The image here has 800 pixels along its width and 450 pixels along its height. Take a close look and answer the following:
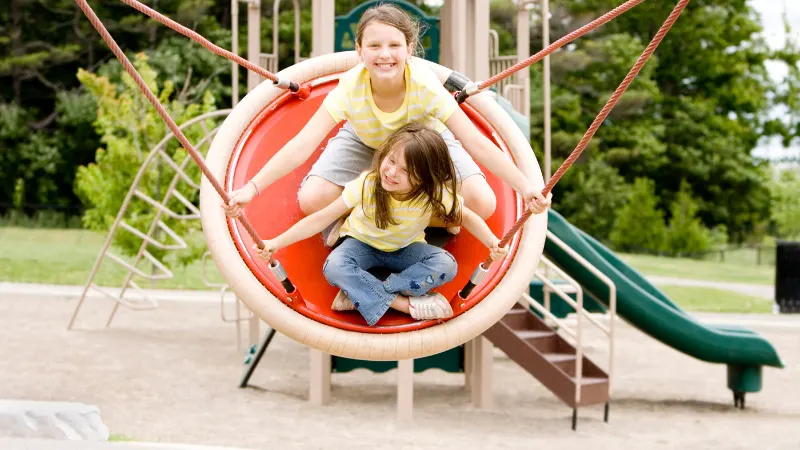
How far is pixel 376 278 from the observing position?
321 centimetres

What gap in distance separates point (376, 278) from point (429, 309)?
21 cm

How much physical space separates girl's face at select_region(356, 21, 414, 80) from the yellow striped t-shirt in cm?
32

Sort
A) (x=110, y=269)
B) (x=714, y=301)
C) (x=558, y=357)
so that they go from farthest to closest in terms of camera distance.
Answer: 1. (x=110, y=269)
2. (x=714, y=301)
3. (x=558, y=357)

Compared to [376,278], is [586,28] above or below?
above

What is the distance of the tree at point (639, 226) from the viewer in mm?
26969

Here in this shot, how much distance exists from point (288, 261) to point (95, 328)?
813cm

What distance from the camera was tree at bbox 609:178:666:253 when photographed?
1062 inches

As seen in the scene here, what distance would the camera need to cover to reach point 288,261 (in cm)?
340

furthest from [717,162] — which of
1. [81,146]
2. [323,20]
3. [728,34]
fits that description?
[323,20]

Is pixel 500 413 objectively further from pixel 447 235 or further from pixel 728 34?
pixel 728 34

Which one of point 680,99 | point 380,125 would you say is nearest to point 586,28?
point 380,125

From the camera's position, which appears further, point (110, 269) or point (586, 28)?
point (110, 269)

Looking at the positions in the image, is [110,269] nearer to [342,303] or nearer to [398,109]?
[342,303]

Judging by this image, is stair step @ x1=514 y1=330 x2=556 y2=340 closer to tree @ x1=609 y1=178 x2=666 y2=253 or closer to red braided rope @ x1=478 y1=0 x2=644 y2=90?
red braided rope @ x1=478 y1=0 x2=644 y2=90
